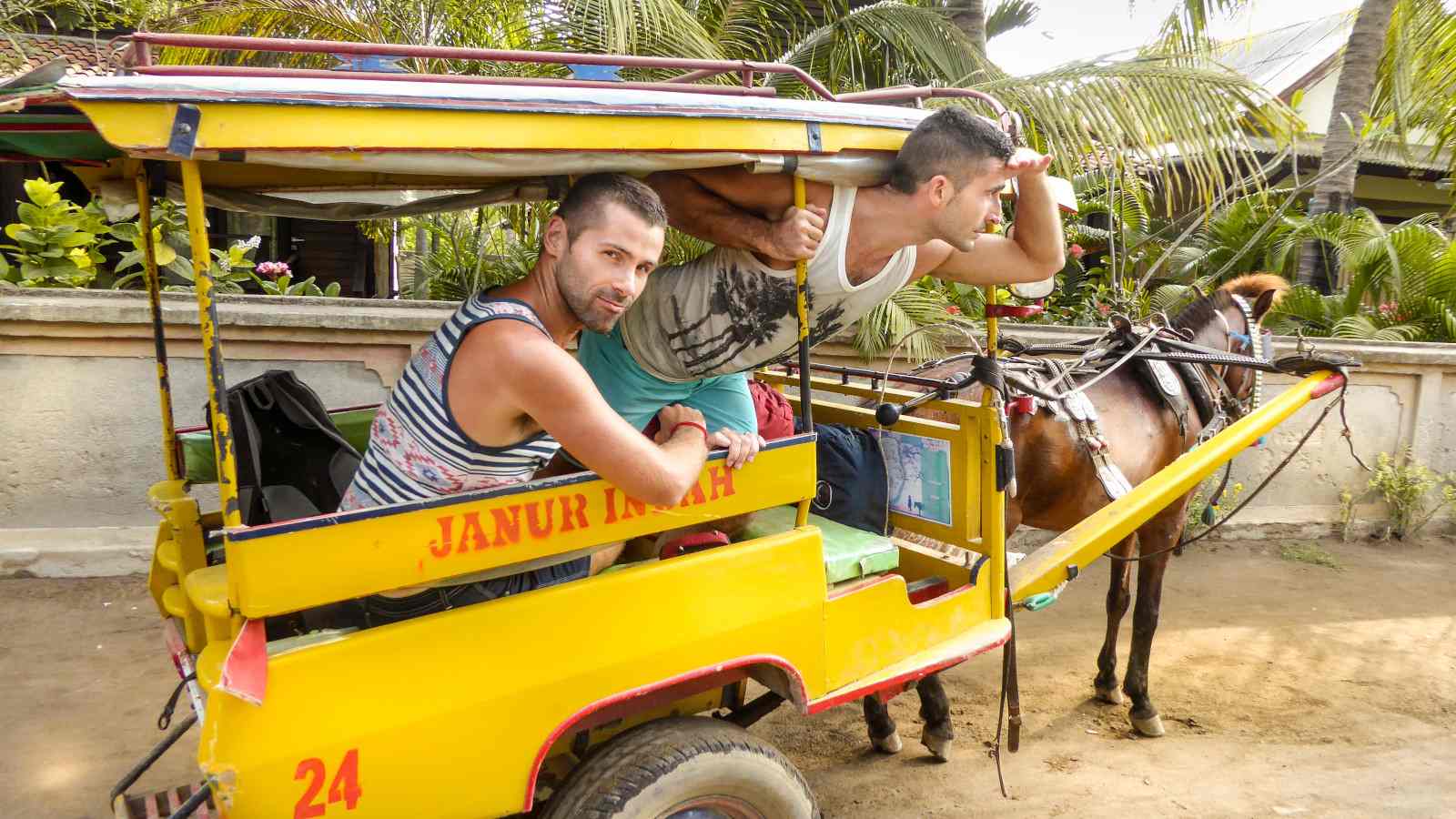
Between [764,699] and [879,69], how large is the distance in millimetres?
4729

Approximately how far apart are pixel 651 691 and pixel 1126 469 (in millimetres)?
2529

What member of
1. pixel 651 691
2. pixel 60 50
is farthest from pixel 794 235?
pixel 60 50

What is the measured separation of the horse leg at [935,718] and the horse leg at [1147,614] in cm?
92

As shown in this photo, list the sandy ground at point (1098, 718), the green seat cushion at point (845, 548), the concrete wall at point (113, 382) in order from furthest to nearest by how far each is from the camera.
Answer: the concrete wall at point (113, 382), the sandy ground at point (1098, 718), the green seat cushion at point (845, 548)

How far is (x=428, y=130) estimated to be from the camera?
1.69m

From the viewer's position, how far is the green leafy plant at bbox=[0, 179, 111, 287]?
520 cm

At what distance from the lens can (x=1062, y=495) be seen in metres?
3.67

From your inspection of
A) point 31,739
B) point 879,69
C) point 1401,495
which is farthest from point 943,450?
point 1401,495

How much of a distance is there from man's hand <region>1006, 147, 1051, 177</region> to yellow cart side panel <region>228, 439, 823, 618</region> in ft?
2.75

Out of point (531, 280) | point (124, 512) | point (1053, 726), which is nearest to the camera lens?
point (531, 280)

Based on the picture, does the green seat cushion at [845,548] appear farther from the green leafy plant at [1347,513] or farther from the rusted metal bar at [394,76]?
the green leafy plant at [1347,513]

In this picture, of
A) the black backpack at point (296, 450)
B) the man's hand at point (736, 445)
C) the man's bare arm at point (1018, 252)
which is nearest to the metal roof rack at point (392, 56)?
the man's bare arm at point (1018, 252)

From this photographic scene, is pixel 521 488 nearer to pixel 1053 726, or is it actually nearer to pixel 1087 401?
pixel 1087 401

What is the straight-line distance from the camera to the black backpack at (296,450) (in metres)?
2.57
